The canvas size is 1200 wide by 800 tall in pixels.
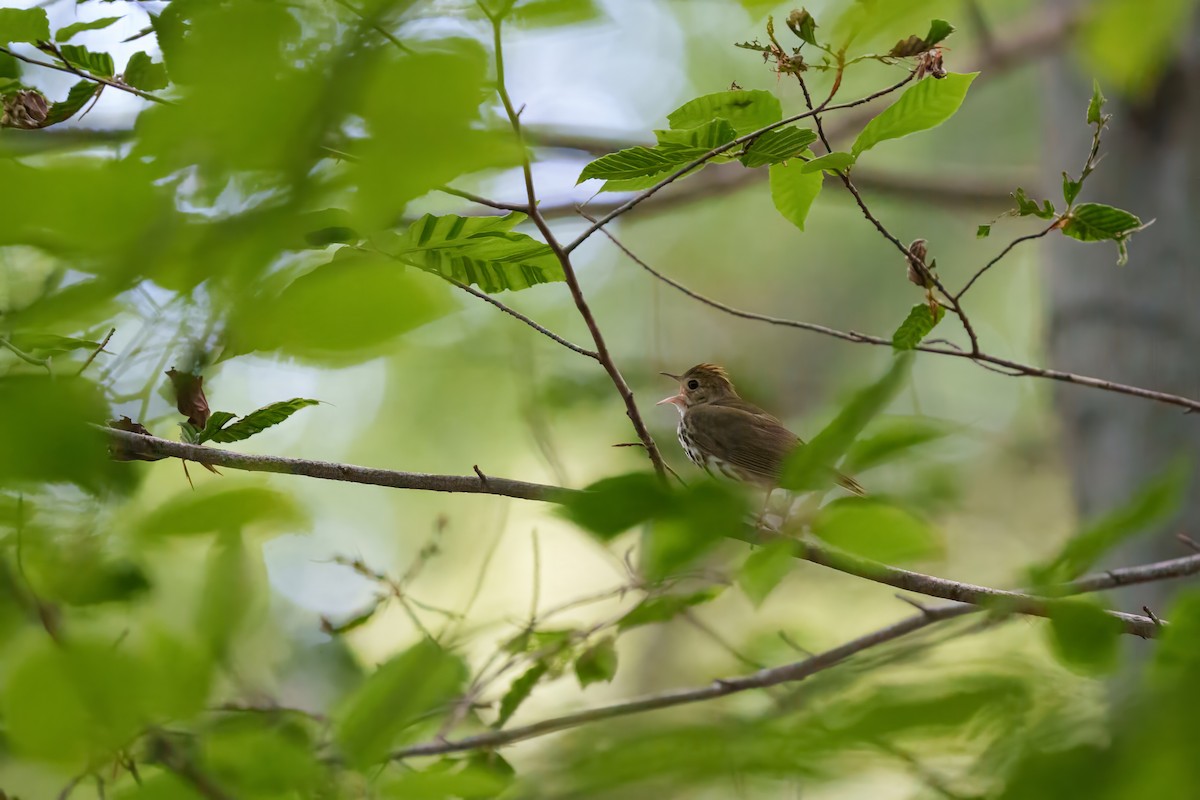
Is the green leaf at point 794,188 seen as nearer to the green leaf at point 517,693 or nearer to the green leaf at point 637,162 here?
the green leaf at point 637,162

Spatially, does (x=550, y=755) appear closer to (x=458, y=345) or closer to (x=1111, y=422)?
(x=1111, y=422)

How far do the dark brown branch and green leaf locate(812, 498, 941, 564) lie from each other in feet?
1.75

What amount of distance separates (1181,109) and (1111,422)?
2.93 feet

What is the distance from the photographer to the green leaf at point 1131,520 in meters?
0.54

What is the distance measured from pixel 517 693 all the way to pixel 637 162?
0.94m

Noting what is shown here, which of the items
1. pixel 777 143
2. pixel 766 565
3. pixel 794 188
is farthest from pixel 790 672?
pixel 766 565

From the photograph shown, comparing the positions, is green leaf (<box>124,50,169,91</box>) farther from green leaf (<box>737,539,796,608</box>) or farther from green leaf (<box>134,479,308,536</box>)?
green leaf (<box>737,539,796,608</box>)

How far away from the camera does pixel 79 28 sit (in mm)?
1150

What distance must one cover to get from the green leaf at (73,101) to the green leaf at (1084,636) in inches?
43.2

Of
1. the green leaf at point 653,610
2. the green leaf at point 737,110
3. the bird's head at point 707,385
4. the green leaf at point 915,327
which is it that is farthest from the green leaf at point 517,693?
the bird's head at point 707,385

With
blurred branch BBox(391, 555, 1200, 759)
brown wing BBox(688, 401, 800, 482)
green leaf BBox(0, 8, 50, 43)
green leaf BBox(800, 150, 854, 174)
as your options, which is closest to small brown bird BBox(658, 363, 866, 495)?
brown wing BBox(688, 401, 800, 482)

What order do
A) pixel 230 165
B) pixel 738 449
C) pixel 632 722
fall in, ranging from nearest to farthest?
pixel 230 165 → pixel 632 722 → pixel 738 449

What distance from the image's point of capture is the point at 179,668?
59cm

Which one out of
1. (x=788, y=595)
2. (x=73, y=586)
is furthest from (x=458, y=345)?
(x=73, y=586)
